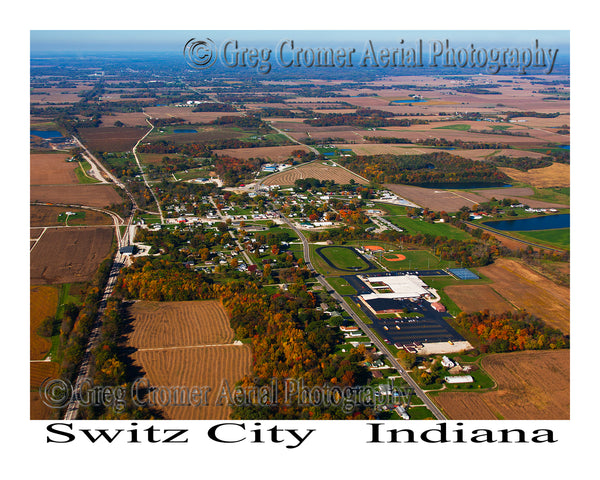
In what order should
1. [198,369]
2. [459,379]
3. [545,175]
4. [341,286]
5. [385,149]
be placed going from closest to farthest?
[459,379], [198,369], [341,286], [545,175], [385,149]

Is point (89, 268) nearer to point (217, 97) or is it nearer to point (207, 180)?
point (207, 180)

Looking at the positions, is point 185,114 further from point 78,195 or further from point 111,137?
point 78,195

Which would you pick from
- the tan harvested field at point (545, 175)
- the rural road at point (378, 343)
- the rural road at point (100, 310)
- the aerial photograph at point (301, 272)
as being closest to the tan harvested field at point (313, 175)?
the aerial photograph at point (301, 272)

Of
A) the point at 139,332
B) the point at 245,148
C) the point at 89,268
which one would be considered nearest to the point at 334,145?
the point at 245,148

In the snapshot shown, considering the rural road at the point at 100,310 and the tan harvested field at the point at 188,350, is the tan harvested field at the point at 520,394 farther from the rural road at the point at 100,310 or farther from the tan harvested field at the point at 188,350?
the rural road at the point at 100,310

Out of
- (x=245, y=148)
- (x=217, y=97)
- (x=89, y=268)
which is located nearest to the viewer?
(x=89, y=268)

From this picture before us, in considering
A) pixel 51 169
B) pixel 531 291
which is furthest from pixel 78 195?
pixel 531 291
